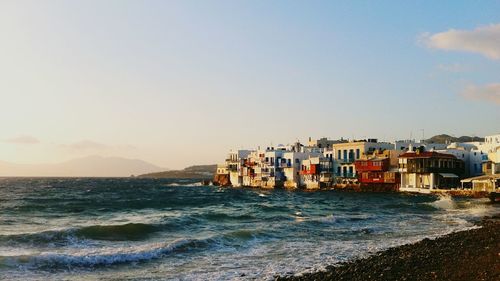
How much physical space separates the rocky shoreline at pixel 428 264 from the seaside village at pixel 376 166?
154ft

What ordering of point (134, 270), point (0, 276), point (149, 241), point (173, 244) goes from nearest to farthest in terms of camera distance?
point (0, 276), point (134, 270), point (173, 244), point (149, 241)

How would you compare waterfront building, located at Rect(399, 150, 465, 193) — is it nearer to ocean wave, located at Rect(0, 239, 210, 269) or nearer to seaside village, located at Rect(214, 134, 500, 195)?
seaside village, located at Rect(214, 134, 500, 195)

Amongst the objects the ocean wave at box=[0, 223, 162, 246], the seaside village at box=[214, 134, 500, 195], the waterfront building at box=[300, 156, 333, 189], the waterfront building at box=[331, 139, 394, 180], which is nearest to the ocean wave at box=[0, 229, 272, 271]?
the ocean wave at box=[0, 223, 162, 246]

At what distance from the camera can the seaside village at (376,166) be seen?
79.2 metres

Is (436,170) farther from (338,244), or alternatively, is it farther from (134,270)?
(134,270)

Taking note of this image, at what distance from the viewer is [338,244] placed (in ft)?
85.2

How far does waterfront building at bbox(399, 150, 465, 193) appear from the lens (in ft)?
260

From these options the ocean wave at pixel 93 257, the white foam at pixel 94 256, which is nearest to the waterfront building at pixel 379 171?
the ocean wave at pixel 93 257

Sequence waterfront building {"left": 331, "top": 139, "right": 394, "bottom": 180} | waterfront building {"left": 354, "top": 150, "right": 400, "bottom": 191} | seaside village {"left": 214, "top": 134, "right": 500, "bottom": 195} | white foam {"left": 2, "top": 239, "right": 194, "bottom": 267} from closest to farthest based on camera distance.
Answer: white foam {"left": 2, "top": 239, "right": 194, "bottom": 267}
seaside village {"left": 214, "top": 134, "right": 500, "bottom": 195}
waterfront building {"left": 354, "top": 150, "right": 400, "bottom": 191}
waterfront building {"left": 331, "top": 139, "right": 394, "bottom": 180}

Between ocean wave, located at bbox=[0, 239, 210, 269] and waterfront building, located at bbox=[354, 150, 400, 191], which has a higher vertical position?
waterfront building, located at bbox=[354, 150, 400, 191]

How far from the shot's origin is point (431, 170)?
79250 mm

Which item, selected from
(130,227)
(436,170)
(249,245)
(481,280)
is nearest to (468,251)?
(481,280)

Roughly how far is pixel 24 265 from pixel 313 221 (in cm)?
2206

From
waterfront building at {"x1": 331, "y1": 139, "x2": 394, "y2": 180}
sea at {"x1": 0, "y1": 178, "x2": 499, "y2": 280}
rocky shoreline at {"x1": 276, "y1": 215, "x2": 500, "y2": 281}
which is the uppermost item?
waterfront building at {"x1": 331, "y1": 139, "x2": 394, "y2": 180}
